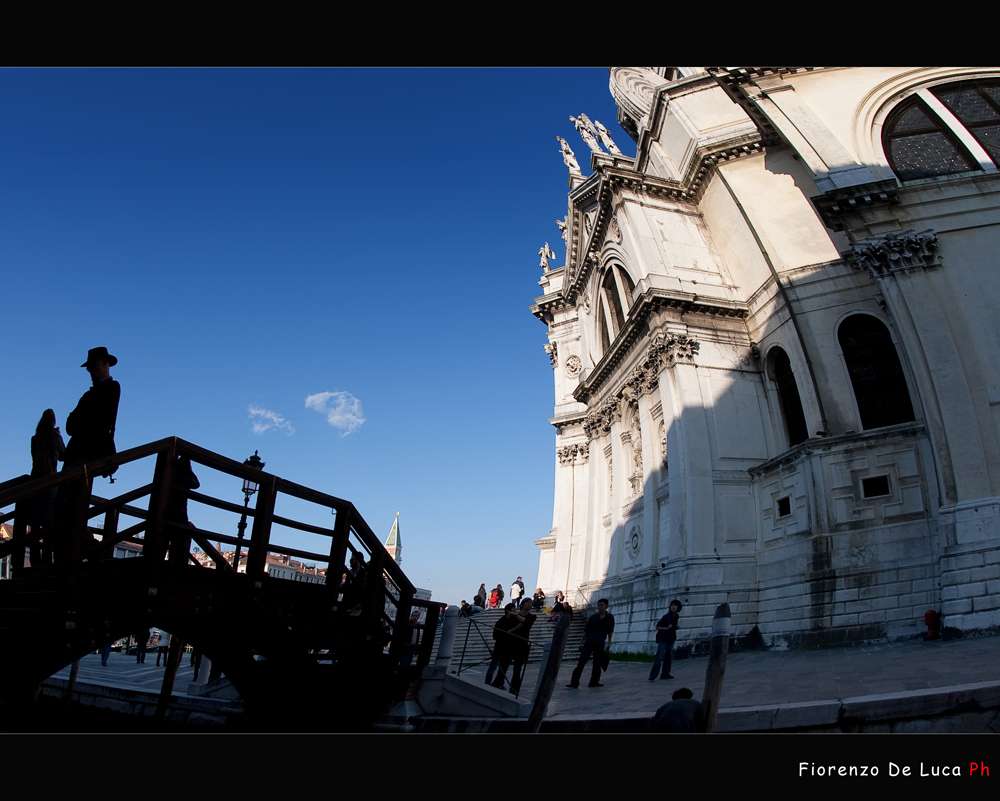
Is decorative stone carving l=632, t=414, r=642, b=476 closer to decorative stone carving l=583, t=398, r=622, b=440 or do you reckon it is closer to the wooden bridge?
decorative stone carving l=583, t=398, r=622, b=440

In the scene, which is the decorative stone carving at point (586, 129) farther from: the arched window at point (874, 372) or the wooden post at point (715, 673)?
the wooden post at point (715, 673)

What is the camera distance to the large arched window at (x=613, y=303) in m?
26.5

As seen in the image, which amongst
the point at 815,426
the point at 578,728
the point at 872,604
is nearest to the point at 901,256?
the point at 815,426

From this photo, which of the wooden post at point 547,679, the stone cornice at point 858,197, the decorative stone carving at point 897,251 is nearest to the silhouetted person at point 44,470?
the wooden post at point 547,679

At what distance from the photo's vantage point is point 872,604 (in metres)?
14.7

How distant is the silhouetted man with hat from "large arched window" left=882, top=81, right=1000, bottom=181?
2084 centimetres

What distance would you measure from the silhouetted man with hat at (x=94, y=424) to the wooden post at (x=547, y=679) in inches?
203

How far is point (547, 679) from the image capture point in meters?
7.24

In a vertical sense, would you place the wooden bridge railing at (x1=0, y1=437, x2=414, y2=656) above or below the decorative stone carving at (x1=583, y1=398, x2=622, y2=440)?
below

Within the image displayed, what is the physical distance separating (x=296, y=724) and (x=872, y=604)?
532 inches

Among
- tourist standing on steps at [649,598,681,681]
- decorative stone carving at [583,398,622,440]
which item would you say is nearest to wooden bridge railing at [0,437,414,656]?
tourist standing on steps at [649,598,681,681]

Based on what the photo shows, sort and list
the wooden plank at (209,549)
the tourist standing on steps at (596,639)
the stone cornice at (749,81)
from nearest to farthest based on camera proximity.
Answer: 1. the wooden plank at (209,549)
2. the tourist standing on steps at (596,639)
3. the stone cornice at (749,81)

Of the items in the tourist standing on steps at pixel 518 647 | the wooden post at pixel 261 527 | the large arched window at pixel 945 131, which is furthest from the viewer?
the large arched window at pixel 945 131

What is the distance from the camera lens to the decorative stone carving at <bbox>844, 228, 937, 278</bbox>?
15.7 m
